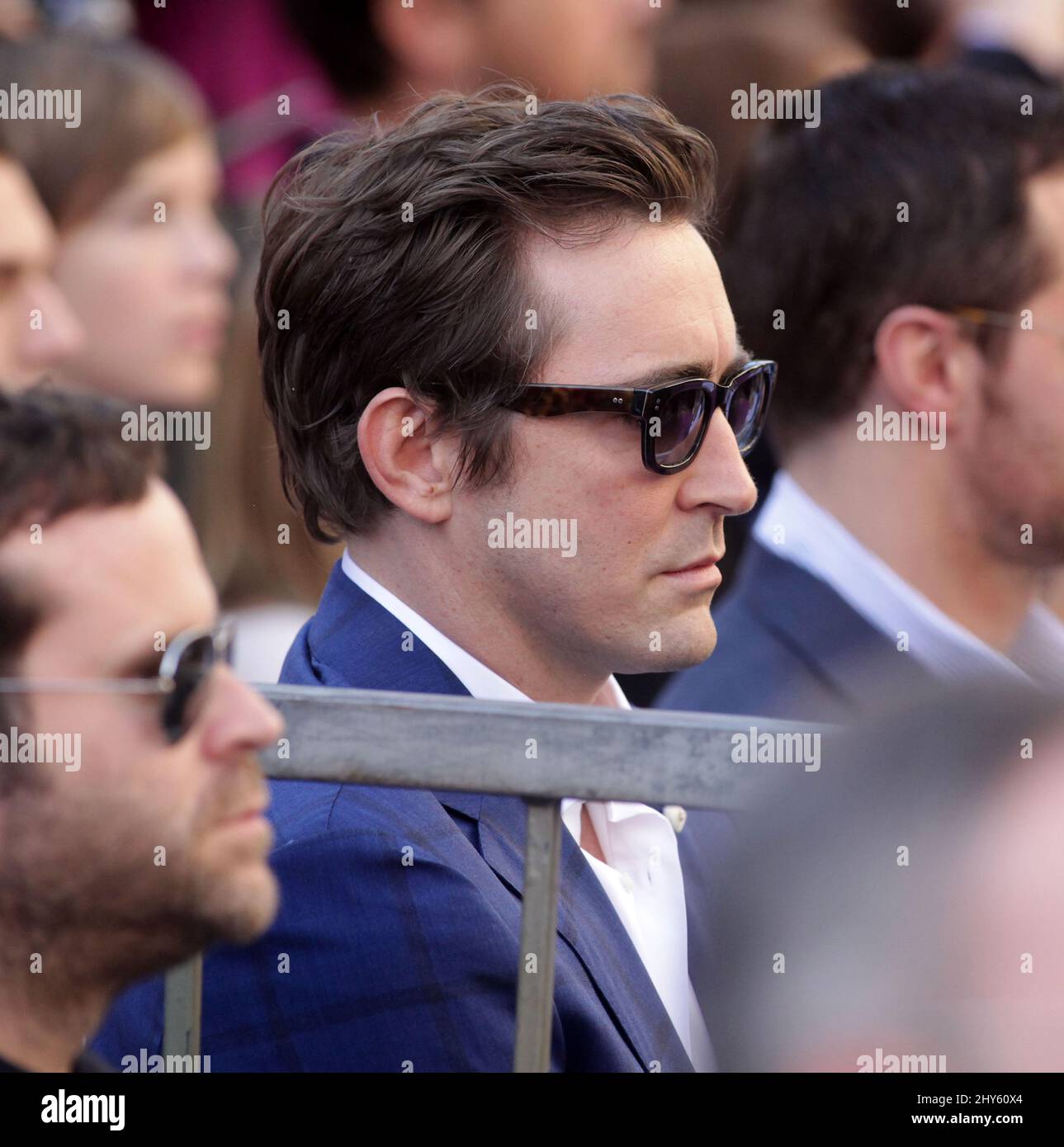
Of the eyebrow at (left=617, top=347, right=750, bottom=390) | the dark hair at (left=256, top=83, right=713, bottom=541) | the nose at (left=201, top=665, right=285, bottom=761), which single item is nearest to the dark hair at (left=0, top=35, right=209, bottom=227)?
the dark hair at (left=256, top=83, right=713, bottom=541)

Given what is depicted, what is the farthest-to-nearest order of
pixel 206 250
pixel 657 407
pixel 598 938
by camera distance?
1. pixel 206 250
2. pixel 657 407
3. pixel 598 938

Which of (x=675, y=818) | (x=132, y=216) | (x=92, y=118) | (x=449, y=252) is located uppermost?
(x=92, y=118)

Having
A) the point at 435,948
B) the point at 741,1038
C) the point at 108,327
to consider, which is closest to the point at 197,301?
the point at 108,327

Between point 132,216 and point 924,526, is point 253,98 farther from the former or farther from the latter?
point 924,526

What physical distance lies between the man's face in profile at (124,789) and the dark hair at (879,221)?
218 centimetres

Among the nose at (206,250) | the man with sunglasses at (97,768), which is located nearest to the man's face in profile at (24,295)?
the nose at (206,250)

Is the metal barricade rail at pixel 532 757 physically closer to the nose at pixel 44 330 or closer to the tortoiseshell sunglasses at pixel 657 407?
the tortoiseshell sunglasses at pixel 657 407

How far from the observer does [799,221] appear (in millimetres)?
3590

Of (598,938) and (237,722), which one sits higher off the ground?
(237,722)

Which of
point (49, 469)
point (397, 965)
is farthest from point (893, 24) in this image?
point (49, 469)

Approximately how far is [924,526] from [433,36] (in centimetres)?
307

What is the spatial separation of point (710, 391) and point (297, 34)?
4.31 m

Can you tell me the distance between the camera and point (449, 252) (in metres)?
2.35

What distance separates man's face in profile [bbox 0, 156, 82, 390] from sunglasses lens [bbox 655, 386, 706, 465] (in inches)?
82.2
